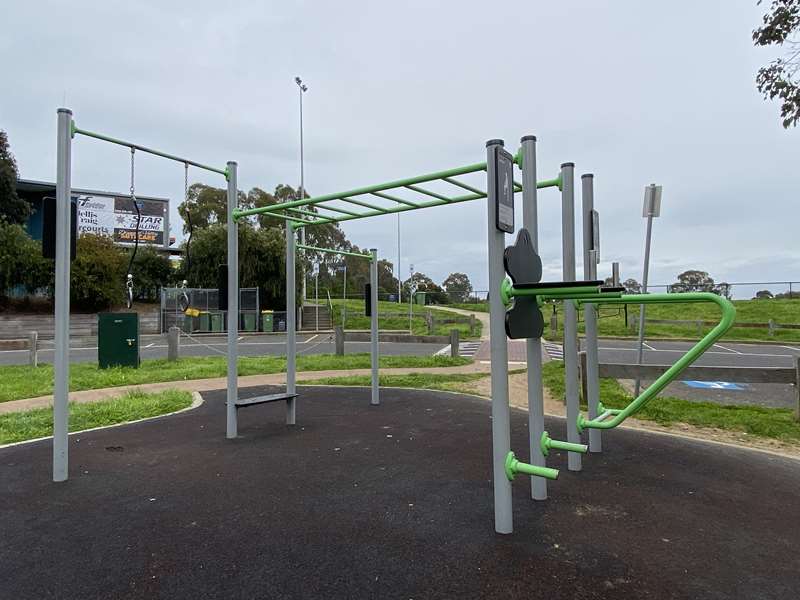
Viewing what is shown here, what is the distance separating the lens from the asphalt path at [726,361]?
24.1 ft

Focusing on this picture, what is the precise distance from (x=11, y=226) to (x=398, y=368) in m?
27.5

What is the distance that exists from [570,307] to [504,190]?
1.43 meters

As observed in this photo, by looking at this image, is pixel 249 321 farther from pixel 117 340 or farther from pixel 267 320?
pixel 117 340

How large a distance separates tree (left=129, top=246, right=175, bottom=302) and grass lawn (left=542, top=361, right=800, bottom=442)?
106ft

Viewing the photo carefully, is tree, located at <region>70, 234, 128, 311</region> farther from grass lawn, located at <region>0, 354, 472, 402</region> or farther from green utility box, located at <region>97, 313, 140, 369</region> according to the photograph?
green utility box, located at <region>97, 313, 140, 369</region>

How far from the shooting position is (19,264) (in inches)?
1055

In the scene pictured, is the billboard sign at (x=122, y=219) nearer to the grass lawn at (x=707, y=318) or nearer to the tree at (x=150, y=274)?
the tree at (x=150, y=274)

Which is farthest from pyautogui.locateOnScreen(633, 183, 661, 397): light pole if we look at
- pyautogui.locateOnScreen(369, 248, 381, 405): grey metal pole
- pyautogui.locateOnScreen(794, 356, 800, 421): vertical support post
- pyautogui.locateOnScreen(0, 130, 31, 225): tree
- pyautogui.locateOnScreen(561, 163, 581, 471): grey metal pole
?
pyautogui.locateOnScreen(0, 130, 31, 225): tree

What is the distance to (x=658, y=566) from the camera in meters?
2.56

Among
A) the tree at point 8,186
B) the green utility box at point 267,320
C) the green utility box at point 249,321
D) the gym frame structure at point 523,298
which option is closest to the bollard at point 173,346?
the gym frame structure at point 523,298

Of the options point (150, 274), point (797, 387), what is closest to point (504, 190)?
point (797, 387)

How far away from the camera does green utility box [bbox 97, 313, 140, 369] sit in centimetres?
1059

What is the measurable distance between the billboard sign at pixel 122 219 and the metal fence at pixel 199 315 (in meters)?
18.0

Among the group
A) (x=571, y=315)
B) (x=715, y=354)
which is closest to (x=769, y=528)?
(x=571, y=315)
